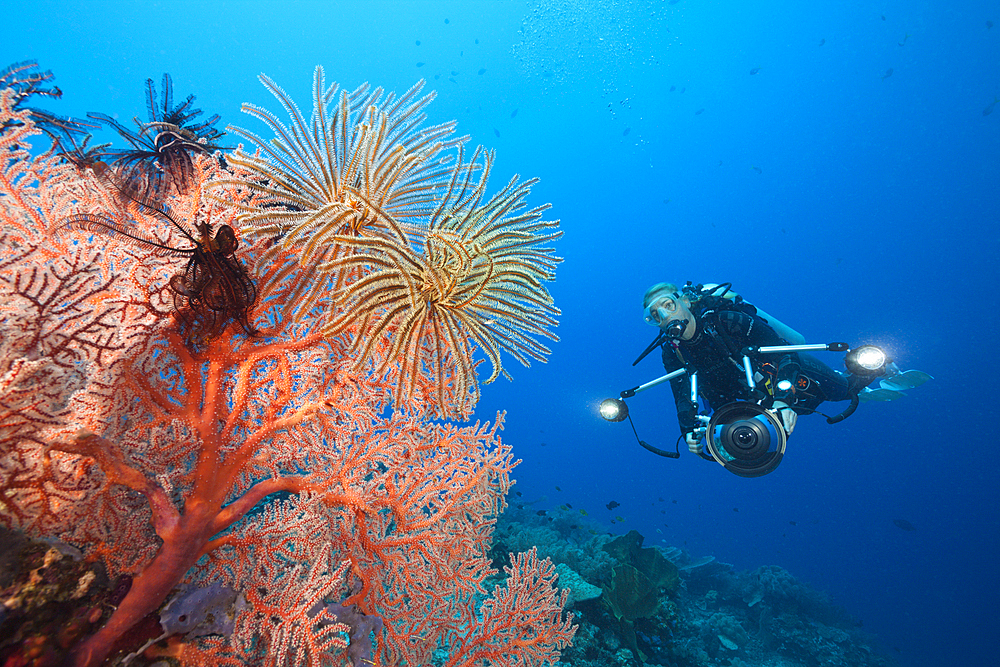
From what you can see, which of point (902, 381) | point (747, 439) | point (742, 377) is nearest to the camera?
point (747, 439)

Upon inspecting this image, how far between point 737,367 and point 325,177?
5427 mm

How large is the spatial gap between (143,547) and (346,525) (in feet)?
4.02

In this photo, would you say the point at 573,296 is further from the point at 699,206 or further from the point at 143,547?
the point at 143,547

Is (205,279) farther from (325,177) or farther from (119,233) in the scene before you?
(325,177)

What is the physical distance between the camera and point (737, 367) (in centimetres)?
520

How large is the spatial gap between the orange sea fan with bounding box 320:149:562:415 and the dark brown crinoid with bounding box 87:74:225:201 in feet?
7.47

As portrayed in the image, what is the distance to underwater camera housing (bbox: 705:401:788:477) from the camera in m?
4.16

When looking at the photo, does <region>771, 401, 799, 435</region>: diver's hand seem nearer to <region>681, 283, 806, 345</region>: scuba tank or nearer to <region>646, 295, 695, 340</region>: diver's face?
<region>681, 283, 806, 345</region>: scuba tank

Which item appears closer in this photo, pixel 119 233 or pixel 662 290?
pixel 119 233

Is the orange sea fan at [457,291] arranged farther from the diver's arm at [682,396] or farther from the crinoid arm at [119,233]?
the diver's arm at [682,396]

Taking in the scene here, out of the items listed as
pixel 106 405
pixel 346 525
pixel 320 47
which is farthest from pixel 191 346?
pixel 320 47

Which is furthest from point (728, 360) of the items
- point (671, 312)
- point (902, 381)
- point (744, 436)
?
point (902, 381)

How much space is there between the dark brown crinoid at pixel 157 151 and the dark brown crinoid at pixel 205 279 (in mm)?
1200

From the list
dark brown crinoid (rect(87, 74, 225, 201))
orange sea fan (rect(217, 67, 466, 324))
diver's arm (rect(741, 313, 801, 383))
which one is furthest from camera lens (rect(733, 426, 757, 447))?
dark brown crinoid (rect(87, 74, 225, 201))
